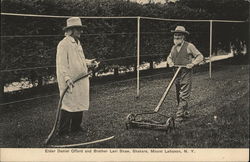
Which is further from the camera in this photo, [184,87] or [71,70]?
[184,87]

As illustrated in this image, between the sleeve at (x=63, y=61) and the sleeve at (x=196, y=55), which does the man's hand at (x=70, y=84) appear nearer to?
the sleeve at (x=63, y=61)

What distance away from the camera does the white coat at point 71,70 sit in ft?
16.7

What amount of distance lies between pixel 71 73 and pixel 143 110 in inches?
75.0

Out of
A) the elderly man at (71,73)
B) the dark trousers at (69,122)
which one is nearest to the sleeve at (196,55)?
the elderly man at (71,73)

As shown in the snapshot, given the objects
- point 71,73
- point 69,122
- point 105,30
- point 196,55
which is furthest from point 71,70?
point 105,30

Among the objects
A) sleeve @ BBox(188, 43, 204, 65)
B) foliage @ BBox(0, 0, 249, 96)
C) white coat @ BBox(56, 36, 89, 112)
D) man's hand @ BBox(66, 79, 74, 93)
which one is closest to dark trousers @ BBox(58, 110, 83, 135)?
white coat @ BBox(56, 36, 89, 112)

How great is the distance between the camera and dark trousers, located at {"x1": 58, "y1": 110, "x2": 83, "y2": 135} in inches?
207

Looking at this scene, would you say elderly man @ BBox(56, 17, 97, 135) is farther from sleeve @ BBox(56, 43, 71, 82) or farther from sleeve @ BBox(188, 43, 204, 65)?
sleeve @ BBox(188, 43, 204, 65)

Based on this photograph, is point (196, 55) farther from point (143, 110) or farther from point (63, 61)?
point (63, 61)

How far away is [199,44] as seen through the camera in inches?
448

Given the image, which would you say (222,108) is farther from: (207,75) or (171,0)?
(171,0)

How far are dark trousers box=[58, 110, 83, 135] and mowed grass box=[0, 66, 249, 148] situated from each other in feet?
0.44

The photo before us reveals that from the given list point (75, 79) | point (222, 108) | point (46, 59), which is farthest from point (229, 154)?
point (46, 59)

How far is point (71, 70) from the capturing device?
5168mm
